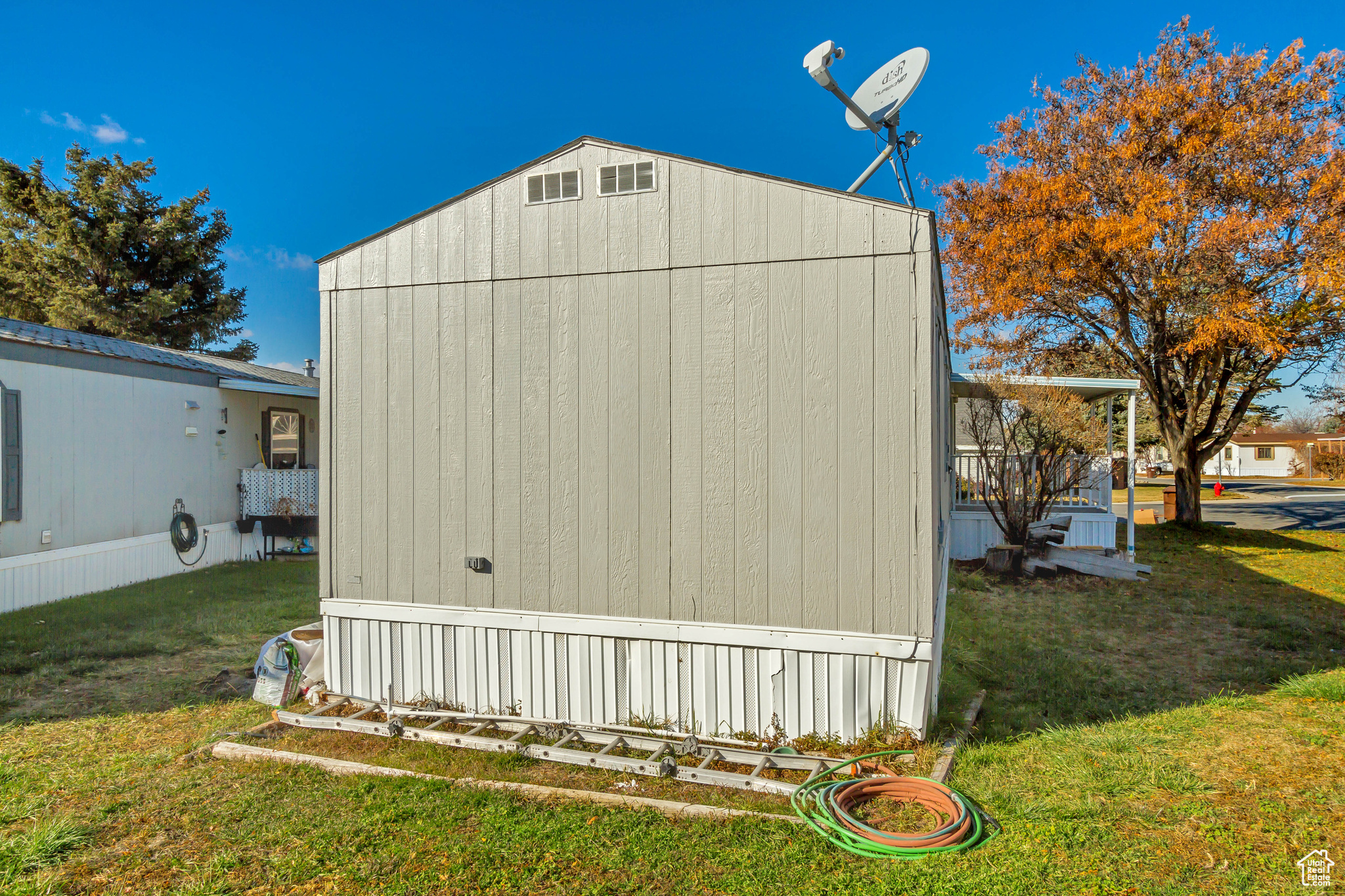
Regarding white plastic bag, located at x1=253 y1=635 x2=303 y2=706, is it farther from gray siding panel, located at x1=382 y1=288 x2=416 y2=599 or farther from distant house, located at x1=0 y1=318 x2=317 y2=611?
distant house, located at x1=0 y1=318 x2=317 y2=611

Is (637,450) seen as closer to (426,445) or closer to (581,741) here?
(426,445)

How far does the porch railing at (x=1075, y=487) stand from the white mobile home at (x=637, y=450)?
707 centimetres

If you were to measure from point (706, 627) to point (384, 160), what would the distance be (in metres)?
14.7

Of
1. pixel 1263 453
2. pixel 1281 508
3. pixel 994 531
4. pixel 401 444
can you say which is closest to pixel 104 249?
pixel 401 444

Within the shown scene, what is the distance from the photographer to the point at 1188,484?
13875 millimetres

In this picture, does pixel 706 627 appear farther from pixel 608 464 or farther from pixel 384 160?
pixel 384 160

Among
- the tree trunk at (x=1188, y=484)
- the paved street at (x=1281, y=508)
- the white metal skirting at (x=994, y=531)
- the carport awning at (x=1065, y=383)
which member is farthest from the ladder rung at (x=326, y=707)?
the paved street at (x=1281, y=508)

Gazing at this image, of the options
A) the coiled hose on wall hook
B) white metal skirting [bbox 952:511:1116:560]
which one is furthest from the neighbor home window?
white metal skirting [bbox 952:511:1116:560]

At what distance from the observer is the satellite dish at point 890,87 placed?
4.79m

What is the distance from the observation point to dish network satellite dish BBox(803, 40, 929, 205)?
188 inches

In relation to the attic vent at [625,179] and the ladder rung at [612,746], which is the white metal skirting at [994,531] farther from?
the attic vent at [625,179]

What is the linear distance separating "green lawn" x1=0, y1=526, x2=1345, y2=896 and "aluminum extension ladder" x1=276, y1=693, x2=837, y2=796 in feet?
0.33

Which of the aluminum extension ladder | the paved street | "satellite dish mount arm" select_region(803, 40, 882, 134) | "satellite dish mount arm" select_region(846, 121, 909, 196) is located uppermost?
"satellite dish mount arm" select_region(803, 40, 882, 134)

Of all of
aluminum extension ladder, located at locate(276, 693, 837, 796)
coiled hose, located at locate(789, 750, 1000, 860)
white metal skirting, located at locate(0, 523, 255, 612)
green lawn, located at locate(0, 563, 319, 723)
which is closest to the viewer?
coiled hose, located at locate(789, 750, 1000, 860)
